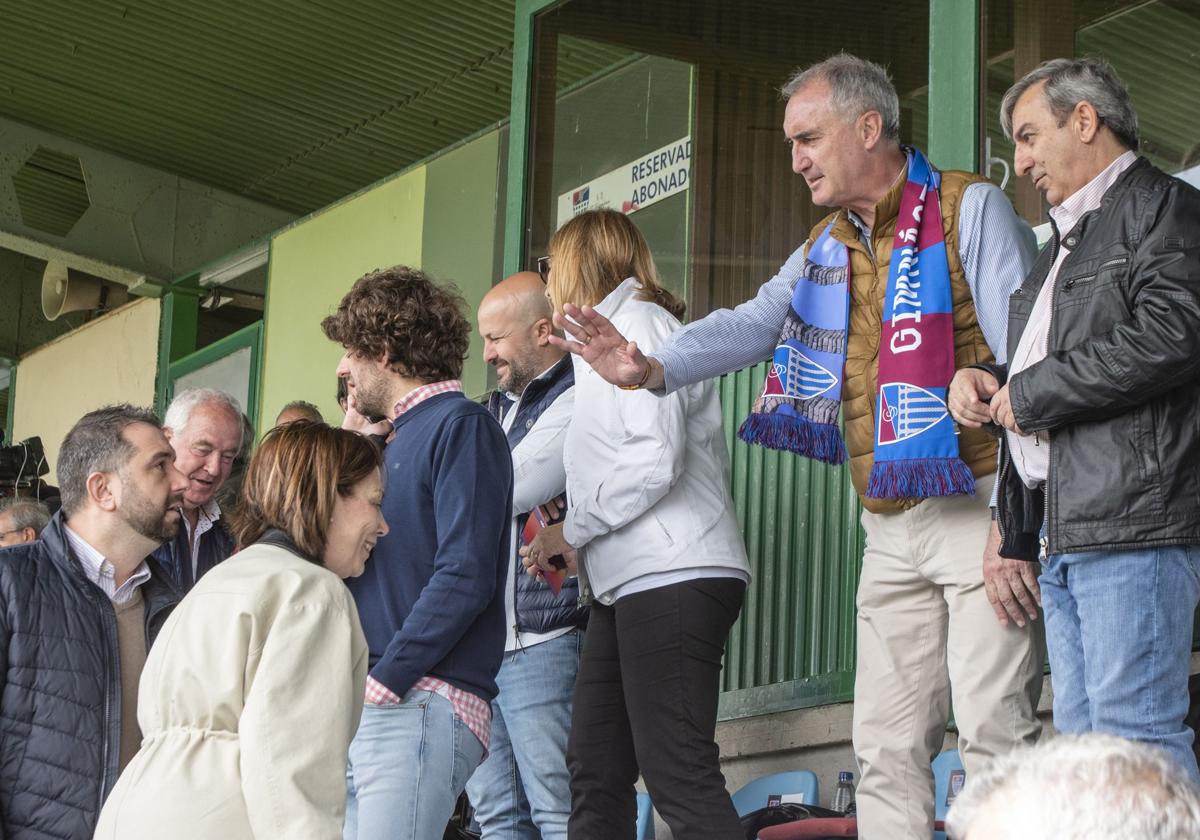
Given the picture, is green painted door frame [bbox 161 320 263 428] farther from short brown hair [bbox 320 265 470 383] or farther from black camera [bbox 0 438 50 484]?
short brown hair [bbox 320 265 470 383]

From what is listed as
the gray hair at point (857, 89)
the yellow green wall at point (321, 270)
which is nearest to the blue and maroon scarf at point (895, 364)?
the gray hair at point (857, 89)

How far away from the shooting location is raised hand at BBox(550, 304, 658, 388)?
132 inches

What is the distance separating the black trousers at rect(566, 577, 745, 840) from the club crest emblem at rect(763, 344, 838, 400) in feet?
1.42

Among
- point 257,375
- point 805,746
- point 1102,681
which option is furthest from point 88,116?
point 1102,681

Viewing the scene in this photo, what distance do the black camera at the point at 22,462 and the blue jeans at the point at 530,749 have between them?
4.19m

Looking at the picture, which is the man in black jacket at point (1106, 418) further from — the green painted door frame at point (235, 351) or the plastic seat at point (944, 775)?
the green painted door frame at point (235, 351)

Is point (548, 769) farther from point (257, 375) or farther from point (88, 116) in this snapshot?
point (88, 116)

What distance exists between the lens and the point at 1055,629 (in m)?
2.94

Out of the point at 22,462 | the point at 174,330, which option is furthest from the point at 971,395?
the point at 174,330

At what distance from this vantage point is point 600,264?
12.6 feet

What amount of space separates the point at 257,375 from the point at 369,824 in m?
7.15

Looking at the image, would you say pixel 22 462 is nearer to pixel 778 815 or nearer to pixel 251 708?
pixel 778 815

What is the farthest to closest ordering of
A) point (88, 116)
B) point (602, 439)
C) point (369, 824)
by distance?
point (88, 116) → point (602, 439) → point (369, 824)

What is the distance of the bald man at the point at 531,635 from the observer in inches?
149
